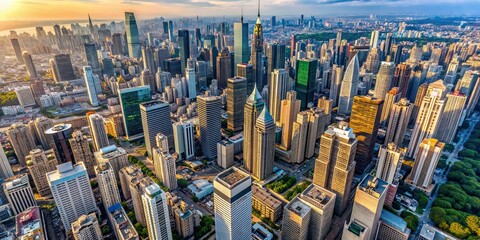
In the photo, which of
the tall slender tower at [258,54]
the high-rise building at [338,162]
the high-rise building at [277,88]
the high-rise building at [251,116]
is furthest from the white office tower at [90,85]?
the high-rise building at [338,162]

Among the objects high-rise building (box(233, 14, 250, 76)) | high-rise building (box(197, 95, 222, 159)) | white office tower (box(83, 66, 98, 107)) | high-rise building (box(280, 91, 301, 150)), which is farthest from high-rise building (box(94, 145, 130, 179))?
high-rise building (box(233, 14, 250, 76))

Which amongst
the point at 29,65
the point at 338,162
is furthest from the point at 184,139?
the point at 29,65

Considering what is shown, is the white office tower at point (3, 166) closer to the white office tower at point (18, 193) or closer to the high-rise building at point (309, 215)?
the white office tower at point (18, 193)

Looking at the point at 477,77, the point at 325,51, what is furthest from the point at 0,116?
the point at 477,77

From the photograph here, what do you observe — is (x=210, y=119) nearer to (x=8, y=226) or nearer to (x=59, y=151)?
(x=59, y=151)

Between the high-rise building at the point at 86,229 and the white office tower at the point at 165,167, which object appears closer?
the high-rise building at the point at 86,229

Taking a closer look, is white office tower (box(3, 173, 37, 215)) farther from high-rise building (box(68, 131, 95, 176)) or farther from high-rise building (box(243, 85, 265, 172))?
high-rise building (box(243, 85, 265, 172))

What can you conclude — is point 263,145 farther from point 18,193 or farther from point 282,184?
point 18,193
